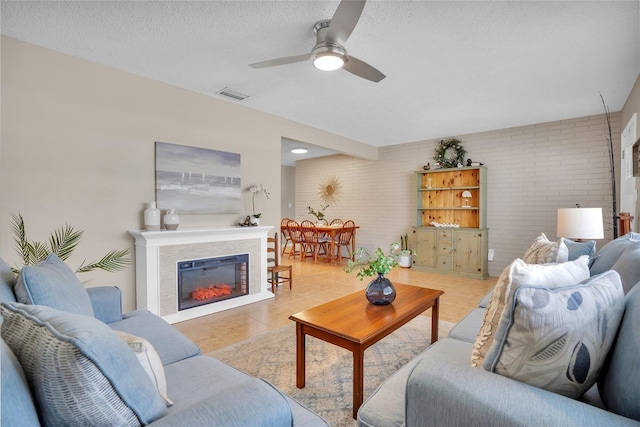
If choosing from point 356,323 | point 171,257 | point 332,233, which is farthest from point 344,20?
point 332,233

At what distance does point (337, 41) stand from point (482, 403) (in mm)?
2178

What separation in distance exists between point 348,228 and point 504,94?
367 cm

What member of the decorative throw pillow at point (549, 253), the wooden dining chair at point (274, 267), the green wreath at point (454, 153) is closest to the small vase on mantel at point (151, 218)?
the wooden dining chair at point (274, 267)

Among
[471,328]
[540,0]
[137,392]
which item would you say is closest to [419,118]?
[540,0]

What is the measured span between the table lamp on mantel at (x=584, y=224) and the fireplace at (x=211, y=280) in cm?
347

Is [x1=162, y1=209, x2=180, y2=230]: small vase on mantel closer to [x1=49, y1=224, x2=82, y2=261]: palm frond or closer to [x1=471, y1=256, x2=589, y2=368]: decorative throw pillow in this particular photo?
[x1=49, y1=224, x2=82, y2=261]: palm frond

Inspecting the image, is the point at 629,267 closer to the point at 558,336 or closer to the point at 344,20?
the point at 558,336

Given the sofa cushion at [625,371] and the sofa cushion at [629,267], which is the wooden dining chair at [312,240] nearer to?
the sofa cushion at [629,267]

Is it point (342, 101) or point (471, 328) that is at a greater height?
point (342, 101)

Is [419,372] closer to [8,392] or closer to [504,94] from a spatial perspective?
[8,392]

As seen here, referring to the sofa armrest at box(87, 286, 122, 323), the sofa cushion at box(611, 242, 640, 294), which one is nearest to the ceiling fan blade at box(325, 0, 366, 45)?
the sofa cushion at box(611, 242, 640, 294)

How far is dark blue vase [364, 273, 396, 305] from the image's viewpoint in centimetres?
216

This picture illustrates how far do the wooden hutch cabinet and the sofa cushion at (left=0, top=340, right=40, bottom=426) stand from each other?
539 cm

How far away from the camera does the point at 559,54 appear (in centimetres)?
258
